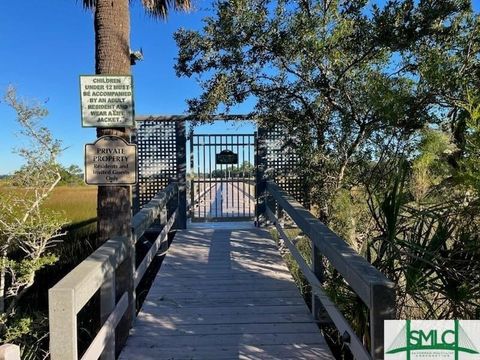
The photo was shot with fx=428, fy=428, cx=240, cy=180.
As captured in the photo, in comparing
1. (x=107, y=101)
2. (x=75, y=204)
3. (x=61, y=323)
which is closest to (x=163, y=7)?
(x=107, y=101)

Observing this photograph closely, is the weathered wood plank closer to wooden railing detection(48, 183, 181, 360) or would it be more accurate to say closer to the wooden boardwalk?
the wooden boardwalk

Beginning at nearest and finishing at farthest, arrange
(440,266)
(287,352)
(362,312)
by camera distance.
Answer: (440,266), (362,312), (287,352)

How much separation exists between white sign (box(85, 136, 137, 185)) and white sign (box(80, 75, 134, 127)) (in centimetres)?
16

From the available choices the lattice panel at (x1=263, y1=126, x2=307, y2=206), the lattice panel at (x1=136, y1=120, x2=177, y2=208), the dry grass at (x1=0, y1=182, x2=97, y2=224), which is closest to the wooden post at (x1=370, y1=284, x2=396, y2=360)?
the lattice panel at (x1=263, y1=126, x2=307, y2=206)

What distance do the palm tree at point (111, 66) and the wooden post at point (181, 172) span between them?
411 cm

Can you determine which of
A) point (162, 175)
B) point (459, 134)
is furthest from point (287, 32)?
point (162, 175)

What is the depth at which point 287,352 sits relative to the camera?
10.8 ft

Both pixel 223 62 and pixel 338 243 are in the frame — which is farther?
pixel 223 62

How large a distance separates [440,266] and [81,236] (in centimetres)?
828

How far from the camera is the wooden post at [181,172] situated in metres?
7.86

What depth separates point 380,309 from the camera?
196 centimetres

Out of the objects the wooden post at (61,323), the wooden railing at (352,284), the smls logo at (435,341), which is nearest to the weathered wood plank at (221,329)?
the wooden railing at (352,284)

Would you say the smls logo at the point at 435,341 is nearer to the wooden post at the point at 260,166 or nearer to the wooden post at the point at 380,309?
Answer: the wooden post at the point at 380,309

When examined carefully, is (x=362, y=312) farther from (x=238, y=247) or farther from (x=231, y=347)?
(x=238, y=247)
